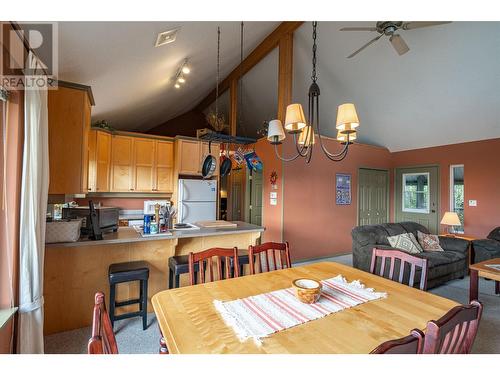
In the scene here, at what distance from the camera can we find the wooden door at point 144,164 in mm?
4734

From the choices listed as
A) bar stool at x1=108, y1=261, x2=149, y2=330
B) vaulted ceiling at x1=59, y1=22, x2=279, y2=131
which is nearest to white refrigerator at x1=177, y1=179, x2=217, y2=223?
vaulted ceiling at x1=59, y1=22, x2=279, y2=131

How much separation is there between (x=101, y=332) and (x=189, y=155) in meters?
4.32

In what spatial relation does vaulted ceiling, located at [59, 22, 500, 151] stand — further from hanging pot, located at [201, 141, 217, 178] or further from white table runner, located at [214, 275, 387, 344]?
white table runner, located at [214, 275, 387, 344]

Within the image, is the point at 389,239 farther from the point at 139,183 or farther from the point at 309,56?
Result: the point at 139,183

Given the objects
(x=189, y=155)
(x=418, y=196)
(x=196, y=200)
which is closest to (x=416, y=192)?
(x=418, y=196)

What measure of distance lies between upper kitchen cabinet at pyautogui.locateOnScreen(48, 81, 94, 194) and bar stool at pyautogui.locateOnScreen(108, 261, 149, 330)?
2.63 feet

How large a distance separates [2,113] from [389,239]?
4430mm

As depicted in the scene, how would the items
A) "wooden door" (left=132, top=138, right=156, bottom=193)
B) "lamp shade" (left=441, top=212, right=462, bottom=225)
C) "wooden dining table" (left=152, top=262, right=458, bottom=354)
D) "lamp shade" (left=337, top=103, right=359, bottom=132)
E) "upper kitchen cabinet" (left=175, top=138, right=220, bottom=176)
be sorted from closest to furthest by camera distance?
"wooden dining table" (left=152, top=262, right=458, bottom=354) → "lamp shade" (left=337, top=103, right=359, bottom=132) → "lamp shade" (left=441, top=212, right=462, bottom=225) → "wooden door" (left=132, top=138, right=156, bottom=193) → "upper kitchen cabinet" (left=175, top=138, right=220, bottom=176)

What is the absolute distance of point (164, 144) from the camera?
500cm

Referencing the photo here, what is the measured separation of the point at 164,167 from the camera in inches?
196

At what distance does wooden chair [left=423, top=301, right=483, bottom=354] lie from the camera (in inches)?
30.3

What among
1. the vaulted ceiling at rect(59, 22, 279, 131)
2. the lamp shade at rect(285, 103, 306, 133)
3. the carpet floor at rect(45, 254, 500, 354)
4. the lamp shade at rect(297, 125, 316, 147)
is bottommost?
the carpet floor at rect(45, 254, 500, 354)

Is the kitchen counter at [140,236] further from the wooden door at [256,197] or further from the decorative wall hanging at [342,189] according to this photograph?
the decorative wall hanging at [342,189]

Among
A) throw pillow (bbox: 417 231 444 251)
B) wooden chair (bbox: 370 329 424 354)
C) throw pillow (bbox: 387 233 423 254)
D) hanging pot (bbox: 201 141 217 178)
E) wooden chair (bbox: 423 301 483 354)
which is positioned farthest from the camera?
throw pillow (bbox: 417 231 444 251)
